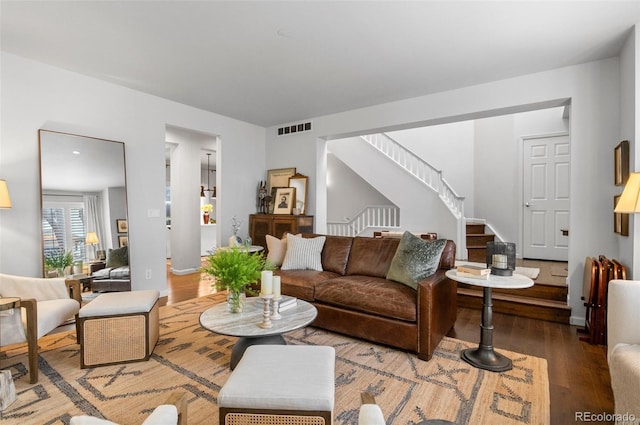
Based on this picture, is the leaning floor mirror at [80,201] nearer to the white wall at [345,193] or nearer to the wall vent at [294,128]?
the wall vent at [294,128]

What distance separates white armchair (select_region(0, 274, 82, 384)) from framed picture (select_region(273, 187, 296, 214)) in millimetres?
3085

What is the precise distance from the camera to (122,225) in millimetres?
3834

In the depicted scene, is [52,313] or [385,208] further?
[385,208]

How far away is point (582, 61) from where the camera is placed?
10.4 feet

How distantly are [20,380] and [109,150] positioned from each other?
8.26ft

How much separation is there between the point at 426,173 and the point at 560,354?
431 cm

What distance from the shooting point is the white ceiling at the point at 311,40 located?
2.33 metres

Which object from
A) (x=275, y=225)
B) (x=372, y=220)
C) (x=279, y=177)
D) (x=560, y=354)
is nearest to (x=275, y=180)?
(x=279, y=177)

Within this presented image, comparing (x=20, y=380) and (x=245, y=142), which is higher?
(x=245, y=142)

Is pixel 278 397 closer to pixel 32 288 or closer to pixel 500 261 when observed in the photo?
pixel 500 261

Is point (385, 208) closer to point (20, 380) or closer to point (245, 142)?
point (245, 142)

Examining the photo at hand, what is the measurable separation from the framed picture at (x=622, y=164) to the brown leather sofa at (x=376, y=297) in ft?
5.03

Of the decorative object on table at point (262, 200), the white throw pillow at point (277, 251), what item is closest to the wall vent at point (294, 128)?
the decorative object on table at point (262, 200)

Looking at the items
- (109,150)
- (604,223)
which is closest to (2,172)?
(109,150)
